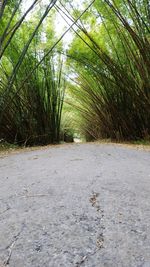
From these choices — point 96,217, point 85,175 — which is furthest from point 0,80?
point 96,217

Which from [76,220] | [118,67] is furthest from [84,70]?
[76,220]

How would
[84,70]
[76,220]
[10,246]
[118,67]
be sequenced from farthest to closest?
[84,70] < [118,67] < [76,220] < [10,246]

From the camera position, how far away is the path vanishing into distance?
2.96 ft

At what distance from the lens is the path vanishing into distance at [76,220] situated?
0.90 meters

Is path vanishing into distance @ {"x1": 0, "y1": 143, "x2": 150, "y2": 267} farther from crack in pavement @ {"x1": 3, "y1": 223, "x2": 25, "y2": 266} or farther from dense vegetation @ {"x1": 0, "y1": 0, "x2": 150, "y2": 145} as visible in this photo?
dense vegetation @ {"x1": 0, "y1": 0, "x2": 150, "y2": 145}

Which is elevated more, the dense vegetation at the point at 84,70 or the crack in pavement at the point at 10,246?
the dense vegetation at the point at 84,70

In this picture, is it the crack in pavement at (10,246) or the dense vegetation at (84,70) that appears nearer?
the crack in pavement at (10,246)

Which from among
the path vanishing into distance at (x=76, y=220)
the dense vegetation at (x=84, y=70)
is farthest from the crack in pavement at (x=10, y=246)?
the dense vegetation at (x=84, y=70)

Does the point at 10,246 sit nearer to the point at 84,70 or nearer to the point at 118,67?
the point at 118,67

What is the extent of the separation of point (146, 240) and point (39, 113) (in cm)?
399

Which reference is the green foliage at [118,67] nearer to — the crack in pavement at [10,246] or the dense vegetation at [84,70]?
the dense vegetation at [84,70]

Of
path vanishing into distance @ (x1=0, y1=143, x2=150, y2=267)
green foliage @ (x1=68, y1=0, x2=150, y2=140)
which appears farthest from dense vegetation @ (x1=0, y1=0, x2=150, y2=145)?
path vanishing into distance @ (x1=0, y1=143, x2=150, y2=267)

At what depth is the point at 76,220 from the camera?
1.12 m

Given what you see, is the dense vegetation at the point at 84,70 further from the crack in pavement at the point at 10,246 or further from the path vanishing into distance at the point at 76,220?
the crack in pavement at the point at 10,246
